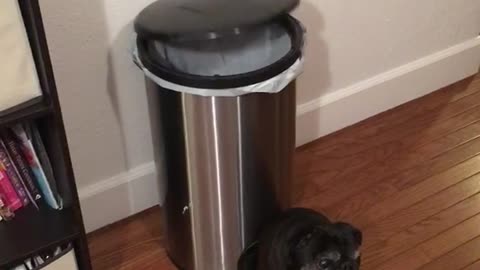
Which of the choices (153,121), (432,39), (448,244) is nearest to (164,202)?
(153,121)

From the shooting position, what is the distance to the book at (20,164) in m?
1.43

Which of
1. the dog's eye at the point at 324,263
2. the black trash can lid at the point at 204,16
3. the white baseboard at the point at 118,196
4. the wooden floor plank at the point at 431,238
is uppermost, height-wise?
the black trash can lid at the point at 204,16

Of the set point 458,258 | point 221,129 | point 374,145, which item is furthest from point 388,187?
point 221,129

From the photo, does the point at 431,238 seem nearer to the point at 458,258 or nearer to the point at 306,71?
the point at 458,258

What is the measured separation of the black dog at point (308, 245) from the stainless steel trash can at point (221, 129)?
10 cm

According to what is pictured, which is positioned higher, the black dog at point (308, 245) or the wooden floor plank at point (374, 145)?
the black dog at point (308, 245)

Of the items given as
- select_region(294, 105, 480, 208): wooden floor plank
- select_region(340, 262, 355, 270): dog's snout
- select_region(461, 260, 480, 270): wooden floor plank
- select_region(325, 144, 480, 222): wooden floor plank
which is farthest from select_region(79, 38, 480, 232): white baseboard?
select_region(461, 260, 480, 270): wooden floor plank

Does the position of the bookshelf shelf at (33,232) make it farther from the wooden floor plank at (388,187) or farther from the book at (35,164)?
the wooden floor plank at (388,187)

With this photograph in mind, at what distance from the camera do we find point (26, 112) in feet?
4.13

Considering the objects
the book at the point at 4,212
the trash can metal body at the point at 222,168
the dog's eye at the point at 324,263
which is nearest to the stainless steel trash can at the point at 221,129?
the trash can metal body at the point at 222,168

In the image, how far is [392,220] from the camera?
1.90 meters

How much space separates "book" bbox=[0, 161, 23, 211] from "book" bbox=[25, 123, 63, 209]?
A: 73 millimetres

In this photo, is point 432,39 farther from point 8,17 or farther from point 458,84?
point 8,17

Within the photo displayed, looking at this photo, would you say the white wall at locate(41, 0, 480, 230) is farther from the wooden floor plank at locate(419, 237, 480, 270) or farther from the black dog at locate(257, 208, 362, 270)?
the wooden floor plank at locate(419, 237, 480, 270)
